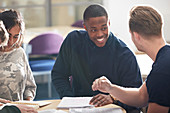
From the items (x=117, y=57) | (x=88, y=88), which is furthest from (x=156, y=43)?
(x=88, y=88)

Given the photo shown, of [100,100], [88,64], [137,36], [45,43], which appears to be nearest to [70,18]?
[45,43]

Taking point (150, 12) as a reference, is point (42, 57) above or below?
below

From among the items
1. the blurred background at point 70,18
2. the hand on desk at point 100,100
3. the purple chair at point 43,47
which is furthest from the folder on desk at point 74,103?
the purple chair at point 43,47

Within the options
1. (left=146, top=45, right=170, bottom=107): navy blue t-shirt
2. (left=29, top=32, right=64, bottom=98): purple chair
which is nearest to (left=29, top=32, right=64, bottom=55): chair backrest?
(left=29, top=32, right=64, bottom=98): purple chair

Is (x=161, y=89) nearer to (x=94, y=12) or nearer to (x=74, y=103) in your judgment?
(x=74, y=103)

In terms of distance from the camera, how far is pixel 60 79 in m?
2.01

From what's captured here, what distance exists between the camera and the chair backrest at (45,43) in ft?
12.2

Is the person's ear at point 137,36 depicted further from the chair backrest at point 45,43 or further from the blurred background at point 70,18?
the chair backrest at point 45,43

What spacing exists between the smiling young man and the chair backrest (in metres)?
1.73

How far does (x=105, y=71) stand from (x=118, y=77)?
0.09 metres

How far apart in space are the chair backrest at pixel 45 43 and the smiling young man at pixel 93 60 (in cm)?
173

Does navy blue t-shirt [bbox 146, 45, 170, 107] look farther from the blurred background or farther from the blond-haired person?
the blurred background

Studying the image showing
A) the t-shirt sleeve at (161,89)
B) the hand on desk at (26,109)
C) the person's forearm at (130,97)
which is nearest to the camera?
the t-shirt sleeve at (161,89)

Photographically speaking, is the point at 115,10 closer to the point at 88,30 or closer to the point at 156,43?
the point at 88,30
